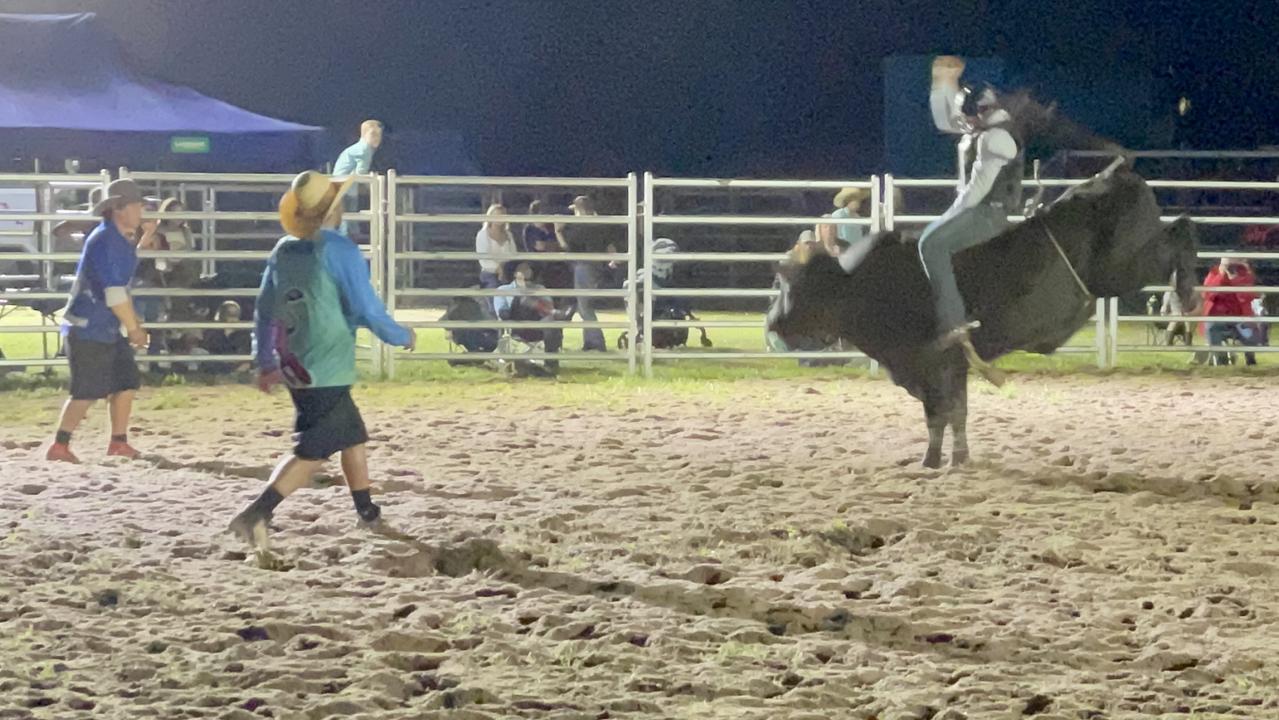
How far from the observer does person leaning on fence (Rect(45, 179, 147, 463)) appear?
26.5 feet

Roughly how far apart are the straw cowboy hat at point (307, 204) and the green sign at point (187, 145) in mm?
9007

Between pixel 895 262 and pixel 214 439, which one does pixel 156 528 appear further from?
pixel 895 262

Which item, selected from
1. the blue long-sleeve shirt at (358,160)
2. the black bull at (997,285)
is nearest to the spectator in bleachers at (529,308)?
the blue long-sleeve shirt at (358,160)

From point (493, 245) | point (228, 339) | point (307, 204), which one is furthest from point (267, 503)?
point (493, 245)

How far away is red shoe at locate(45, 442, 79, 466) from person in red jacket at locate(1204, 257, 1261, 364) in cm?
1055

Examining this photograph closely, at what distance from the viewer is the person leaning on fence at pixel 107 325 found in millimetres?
8070

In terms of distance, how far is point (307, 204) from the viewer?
5.90 meters

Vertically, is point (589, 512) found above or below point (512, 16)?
below

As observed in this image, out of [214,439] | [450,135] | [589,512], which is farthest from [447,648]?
[450,135]

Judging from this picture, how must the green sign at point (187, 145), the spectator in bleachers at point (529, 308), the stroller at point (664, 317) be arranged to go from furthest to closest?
the stroller at point (664, 317) → the green sign at point (187, 145) → the spectator in bleachers at point (529, 308)

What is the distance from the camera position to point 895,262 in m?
8.19

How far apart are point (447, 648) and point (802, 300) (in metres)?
4.12

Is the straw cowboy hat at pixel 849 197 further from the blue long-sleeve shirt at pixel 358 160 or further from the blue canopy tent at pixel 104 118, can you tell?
the blue canopy tent at pixel 104 118

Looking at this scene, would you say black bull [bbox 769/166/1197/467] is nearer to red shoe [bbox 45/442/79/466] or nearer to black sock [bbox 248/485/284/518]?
black sock [bbox 248/485/284/518]
